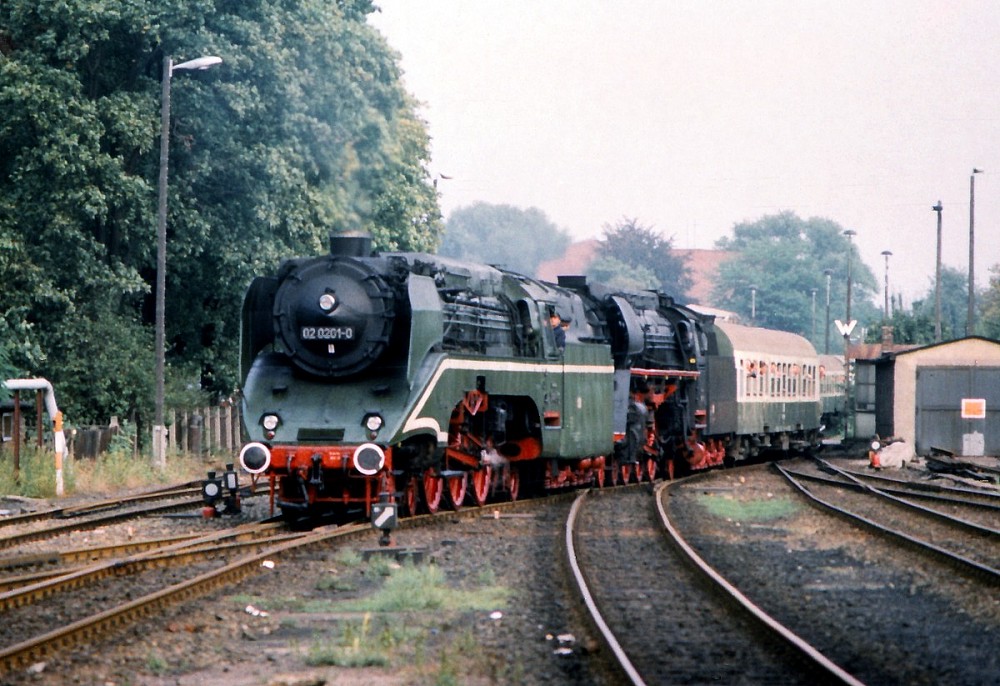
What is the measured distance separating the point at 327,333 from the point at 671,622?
7.16m

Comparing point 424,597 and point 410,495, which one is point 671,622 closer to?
point 424,597

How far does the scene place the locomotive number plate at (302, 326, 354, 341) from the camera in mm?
16219

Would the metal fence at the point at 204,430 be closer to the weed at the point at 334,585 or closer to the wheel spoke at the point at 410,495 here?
the wheel spoke at the point at 410,495

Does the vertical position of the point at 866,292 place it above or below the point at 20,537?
above

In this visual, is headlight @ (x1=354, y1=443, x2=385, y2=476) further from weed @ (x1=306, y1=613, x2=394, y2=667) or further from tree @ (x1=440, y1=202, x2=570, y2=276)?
tree @ (x1=440, y1=202, x2=570, y2=276)

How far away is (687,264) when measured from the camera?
130 meters

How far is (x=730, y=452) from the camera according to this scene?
32188mm

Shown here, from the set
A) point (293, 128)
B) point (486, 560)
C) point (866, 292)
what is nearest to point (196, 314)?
point (293, 128)

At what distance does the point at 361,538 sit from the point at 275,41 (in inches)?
679

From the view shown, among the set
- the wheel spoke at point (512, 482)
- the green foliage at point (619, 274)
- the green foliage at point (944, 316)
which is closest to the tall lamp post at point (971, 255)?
the green foliage at point (944, 316)

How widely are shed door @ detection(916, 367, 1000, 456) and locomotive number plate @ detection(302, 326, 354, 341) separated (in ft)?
67.3

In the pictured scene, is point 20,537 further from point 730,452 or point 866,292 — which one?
point 866,292

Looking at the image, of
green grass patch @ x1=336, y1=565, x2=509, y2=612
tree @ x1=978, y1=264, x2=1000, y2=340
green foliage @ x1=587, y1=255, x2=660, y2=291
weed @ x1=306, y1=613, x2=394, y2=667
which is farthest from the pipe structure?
green foliage @ x1=587, y1=255, x2=660, y2=291

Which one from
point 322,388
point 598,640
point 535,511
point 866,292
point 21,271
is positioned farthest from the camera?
point 866,292
